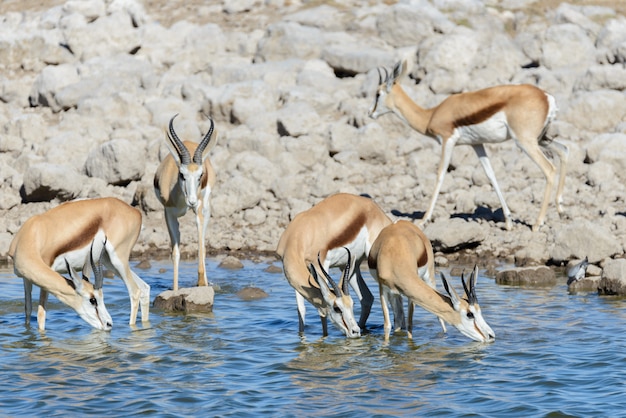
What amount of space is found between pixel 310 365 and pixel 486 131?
6720mm

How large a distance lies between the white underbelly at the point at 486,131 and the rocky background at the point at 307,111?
94cm

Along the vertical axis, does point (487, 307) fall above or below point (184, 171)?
below

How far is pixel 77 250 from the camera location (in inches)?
372

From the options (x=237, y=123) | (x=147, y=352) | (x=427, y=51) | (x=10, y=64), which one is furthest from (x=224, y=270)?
(x=10, y=64)

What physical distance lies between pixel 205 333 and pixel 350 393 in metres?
2.58

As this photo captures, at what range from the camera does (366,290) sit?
9898 mm

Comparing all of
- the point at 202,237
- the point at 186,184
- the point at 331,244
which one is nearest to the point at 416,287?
the point at 331,244

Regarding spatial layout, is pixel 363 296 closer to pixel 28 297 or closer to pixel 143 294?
pixel 143 294

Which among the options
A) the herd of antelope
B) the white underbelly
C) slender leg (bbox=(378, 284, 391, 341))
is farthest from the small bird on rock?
slender leg (bbox=(378, 284, 391, 341))

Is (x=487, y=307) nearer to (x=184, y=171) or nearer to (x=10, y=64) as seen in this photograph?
(x=184, y=171)

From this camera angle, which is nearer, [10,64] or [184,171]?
[184,171]

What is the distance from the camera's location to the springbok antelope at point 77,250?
908 cm

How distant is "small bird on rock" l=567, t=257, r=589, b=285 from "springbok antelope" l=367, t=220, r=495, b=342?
9.88 ft

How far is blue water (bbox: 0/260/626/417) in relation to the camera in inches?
285
